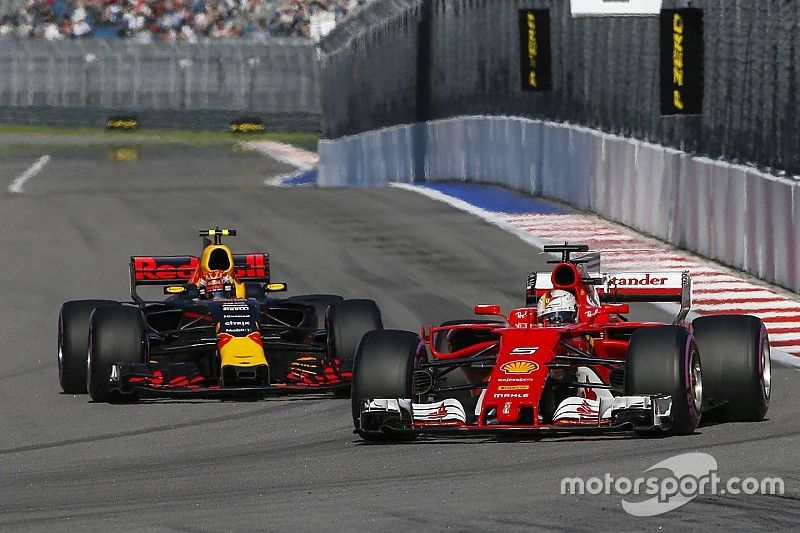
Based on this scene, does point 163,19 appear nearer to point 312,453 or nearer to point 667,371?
point 312,453

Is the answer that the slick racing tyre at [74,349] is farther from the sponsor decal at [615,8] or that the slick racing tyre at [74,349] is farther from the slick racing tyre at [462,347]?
the sponsor decal at [615,8]

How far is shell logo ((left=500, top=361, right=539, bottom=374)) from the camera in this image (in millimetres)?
Result: 11094

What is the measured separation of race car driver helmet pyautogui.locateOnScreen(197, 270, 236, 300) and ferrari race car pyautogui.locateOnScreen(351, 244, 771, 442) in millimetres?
2573

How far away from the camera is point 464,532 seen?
8.45m

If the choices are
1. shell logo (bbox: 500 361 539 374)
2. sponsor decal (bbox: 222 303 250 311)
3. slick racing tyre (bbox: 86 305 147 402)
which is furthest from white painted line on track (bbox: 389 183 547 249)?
shell logo (bbox: 500 361 539 374)


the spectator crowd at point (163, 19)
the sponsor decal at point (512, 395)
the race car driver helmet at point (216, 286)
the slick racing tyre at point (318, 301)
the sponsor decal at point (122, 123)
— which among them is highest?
the spectator crowd at point (163, 19)

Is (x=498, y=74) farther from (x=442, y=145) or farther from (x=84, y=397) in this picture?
(x=84, y=397)

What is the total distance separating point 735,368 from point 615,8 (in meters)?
12.5

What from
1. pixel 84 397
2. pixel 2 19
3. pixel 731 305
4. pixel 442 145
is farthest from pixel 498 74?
pixel 2 19

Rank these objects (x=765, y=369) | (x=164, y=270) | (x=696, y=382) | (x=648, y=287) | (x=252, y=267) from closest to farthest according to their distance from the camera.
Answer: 1. (x=696, y=382)
2. (x=765, y=369)
3. (x=648, y=287)
4. (x=164, y=270)
5. (x=252, y=267)

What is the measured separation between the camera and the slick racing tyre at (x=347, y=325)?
1385 cm

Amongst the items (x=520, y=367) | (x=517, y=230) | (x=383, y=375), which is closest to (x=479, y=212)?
(x=517, y=230)

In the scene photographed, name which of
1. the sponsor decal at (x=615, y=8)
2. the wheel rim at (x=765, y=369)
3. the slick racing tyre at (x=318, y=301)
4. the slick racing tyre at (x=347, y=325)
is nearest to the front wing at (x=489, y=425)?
the wheel rim at (x=765, y=369)

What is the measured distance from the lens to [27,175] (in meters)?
41.3
